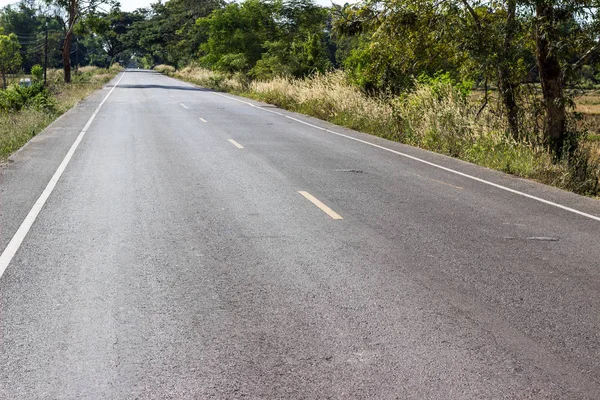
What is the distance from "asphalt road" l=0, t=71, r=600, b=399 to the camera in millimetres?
3908

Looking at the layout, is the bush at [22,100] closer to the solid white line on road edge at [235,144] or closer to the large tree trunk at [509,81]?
the solid white line on road edge at [235,144]

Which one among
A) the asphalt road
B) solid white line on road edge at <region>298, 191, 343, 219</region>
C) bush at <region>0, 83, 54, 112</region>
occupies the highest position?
the asphalt road

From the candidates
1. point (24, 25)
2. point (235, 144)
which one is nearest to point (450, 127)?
point (235, 144)

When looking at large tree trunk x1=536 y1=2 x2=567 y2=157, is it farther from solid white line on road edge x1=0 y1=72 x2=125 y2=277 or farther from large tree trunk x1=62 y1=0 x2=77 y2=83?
large tree trunk x1=62 y1=0 x2=77 y2=83

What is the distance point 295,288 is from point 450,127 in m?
11.7

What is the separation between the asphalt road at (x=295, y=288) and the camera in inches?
154

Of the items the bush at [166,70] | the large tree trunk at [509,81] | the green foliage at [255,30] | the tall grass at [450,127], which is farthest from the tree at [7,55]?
the large tree trunk at [509,81]

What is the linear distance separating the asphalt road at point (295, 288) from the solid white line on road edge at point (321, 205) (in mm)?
53

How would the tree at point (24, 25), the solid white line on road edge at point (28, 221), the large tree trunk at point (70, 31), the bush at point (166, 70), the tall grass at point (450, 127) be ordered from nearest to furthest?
the solid white line on road edge at point (28, 221) → the tall grass at point (450, 127) → the large tree trunk at point (70, 31) → the bush at point (166, 70) → the tree at point (24, 25)

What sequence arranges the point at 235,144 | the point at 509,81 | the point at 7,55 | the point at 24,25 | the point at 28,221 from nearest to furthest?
1. the point at 28,221
2. the point at 509,81
3. the point at 235,144
4. the point at 7,55
5. the point at 24,25

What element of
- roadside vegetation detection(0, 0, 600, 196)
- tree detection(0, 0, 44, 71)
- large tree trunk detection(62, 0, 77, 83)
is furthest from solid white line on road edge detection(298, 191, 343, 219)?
tree detection(0, 0, 44, 71)

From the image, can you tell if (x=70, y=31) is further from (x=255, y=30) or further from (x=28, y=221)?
(x=28, y=221)

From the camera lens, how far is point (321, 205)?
911 cm

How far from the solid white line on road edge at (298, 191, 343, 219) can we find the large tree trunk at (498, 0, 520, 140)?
6296 millimetres
